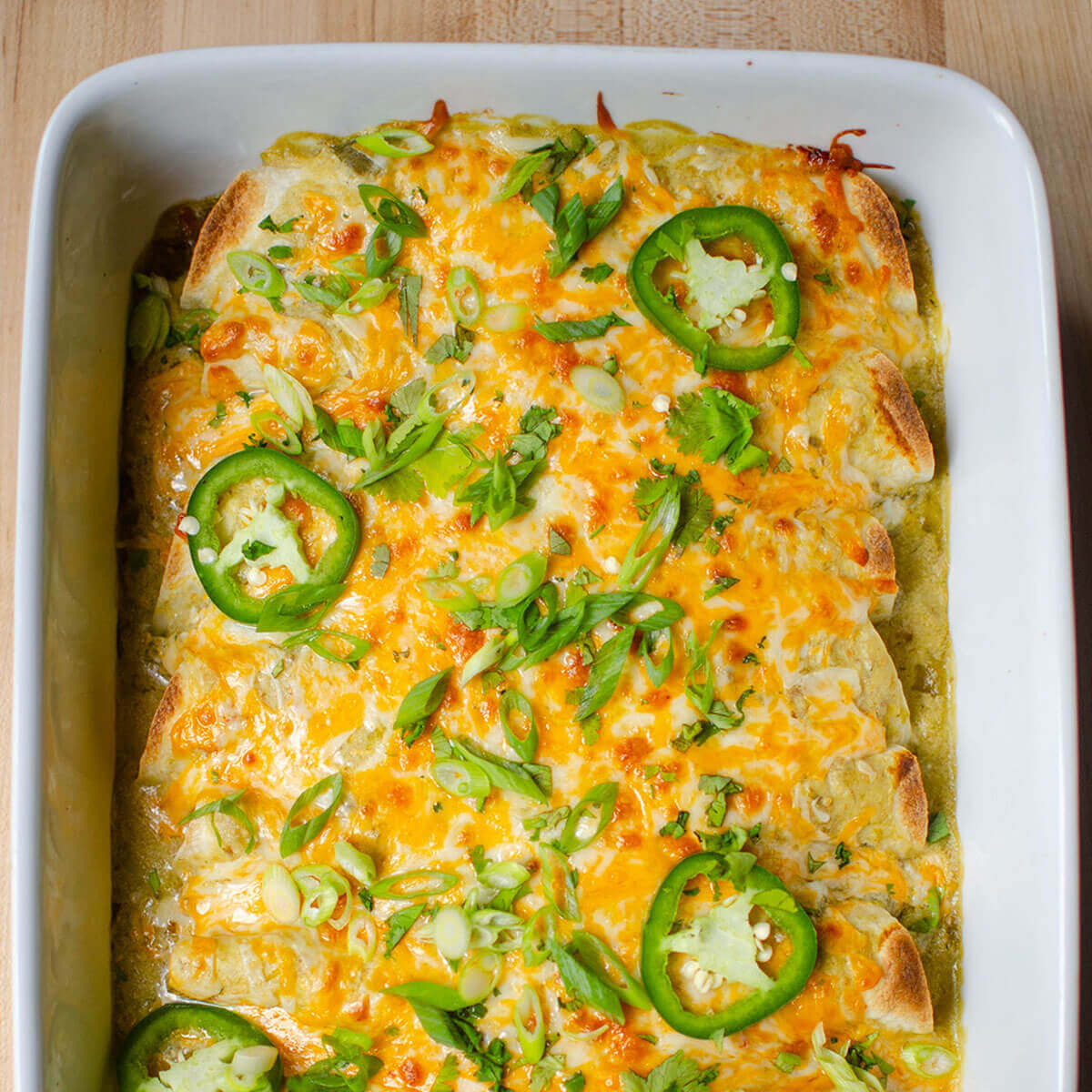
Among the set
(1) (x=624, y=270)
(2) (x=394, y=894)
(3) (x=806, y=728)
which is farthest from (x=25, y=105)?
(3) (x=806, y=728)

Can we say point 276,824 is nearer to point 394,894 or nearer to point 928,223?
point 394,894

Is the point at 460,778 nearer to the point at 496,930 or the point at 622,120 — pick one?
the point at 496,930

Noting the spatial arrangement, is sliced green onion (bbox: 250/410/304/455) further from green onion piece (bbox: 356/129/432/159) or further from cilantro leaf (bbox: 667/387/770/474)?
cilantro leaf (bbox: 667/387/770/474)

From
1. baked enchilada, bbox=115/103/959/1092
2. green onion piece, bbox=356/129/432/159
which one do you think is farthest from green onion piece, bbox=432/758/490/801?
green onion piece, bbox=356/129/432/159

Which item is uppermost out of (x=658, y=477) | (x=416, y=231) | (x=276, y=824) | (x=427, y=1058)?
(x=416, y=231)

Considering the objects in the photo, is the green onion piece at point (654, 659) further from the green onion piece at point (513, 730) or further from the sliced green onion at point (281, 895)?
the sliced green onion at point (281, 895)
